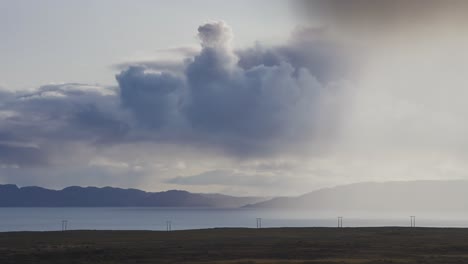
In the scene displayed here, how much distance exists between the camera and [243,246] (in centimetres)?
7850

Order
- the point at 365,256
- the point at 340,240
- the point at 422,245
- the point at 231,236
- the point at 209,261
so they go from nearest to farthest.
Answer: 1. the point at 209,261
2. the point at 365,256
3. the point at 422,245
4. the point at 340,240
5. the point at 231,236

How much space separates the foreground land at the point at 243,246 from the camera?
65250mm

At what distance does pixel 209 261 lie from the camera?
6262 cm

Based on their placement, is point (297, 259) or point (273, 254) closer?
point (297, 259)

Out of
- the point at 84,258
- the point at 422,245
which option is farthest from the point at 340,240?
the point at 84,258

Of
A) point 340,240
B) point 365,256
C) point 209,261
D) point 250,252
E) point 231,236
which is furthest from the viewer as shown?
point 231,236

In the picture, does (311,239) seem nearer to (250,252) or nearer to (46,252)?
(250,252)

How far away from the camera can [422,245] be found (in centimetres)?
7950

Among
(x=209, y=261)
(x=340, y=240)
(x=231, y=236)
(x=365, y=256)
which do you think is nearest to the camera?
(x=209, y=261)

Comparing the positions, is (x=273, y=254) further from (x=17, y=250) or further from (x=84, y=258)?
(x=17, y=250)

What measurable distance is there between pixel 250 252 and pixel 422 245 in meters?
21.6

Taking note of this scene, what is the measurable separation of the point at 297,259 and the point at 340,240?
2420cm

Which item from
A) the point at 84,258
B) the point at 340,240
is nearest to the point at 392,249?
the point at 340,240

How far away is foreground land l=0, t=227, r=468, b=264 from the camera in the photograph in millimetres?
65250
